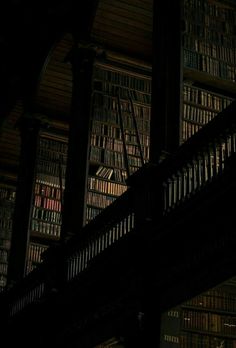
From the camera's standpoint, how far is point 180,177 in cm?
490

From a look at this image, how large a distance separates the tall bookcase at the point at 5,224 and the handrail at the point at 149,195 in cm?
325

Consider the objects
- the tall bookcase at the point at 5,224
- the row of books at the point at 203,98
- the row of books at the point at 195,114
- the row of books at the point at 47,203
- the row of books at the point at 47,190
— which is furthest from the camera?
the tall bookcase at the point at 5,224

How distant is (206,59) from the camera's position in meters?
6.23

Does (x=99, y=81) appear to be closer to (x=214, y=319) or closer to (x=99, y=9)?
(x=99, y=9)

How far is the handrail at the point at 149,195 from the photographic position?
178 inches

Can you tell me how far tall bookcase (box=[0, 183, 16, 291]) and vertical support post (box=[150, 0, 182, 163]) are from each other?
5.32 metres

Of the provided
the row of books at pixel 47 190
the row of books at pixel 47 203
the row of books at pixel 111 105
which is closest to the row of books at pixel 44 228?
the row of books at pixel 47 203

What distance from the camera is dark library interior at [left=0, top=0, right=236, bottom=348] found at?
15.3ft

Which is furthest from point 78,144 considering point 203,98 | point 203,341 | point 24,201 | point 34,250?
point 34,250

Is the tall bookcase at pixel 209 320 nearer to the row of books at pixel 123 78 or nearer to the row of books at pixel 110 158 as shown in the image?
the row of books at pixel 110 158

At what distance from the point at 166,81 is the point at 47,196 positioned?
4.37 meters

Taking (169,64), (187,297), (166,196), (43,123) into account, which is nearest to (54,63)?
(43,123)

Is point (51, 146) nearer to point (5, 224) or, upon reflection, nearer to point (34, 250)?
point (34, 250)

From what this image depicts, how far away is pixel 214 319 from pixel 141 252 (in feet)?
2.72
